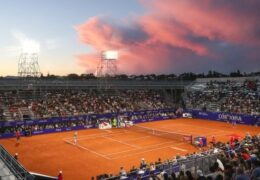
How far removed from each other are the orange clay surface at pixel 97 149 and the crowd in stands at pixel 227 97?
1007cm

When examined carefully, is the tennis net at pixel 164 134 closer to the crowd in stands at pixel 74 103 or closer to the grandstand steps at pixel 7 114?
the crowd in stands at pixel 74 103

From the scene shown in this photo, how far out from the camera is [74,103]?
194 ft

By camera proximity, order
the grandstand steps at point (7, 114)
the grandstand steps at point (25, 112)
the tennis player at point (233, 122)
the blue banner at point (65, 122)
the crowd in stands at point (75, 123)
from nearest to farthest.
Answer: the blue banner at point (65, 122) < the crowd in stands at point (75, 123) < the grandstand steps at point (7, 114) < the grandstand steps at point (25, 112) < the tennis player at point (233, 122)

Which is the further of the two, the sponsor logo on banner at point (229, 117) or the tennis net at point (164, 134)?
the sponsor logo on banner at point (229, 117)

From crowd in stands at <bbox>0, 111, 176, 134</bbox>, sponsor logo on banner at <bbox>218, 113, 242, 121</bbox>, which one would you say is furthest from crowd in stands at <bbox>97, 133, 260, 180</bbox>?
sponsor logo on banner at <bbox>218, 113, 242, 121</bbox>

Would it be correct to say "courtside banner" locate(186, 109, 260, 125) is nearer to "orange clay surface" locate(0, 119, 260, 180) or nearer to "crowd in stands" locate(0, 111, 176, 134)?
"orange clay surface" locate(0, 119, 260, 180)

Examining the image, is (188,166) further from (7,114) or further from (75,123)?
(7,114)

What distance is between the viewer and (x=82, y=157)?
3247cm

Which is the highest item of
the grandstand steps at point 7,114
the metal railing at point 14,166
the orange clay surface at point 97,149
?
the metal railing at point 14,166

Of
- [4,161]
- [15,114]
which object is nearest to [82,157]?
[4,161]

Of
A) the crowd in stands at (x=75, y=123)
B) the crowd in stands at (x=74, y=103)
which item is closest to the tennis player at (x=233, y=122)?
the crowd in stands at (x=75, y=123)

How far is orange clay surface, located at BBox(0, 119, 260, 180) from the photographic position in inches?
1124

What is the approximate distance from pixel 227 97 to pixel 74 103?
35.8 metres

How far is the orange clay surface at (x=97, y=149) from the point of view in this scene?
93.7 ft
